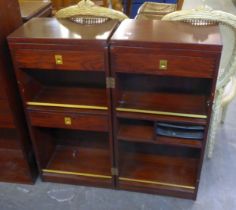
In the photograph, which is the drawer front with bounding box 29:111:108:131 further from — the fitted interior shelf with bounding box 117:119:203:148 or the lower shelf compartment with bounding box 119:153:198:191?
the lower shelf compartment with bounding box 119:153:198:191

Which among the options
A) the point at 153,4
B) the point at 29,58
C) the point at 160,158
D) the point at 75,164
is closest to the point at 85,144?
the point at 75,164

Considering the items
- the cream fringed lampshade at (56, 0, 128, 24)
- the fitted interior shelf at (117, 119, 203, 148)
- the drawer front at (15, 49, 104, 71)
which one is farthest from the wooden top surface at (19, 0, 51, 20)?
the fitted interior shelf at (117, 119, 203, 148)

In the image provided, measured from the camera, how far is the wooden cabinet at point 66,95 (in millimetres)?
1233

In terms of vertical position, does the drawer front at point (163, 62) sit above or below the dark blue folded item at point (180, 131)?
above

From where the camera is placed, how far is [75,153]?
5.89 feet

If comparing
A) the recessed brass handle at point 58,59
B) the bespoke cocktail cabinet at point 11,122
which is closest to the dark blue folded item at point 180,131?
the recessed brass handle at point 58,59

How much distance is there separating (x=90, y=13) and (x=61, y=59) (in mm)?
308

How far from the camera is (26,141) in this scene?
1592mm

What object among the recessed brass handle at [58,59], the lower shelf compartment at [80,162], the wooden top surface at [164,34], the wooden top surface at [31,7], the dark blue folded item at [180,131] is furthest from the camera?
the lower shelf compartment at [80,162]

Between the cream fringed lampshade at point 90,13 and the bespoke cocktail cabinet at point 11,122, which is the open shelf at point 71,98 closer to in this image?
the bespoke cocktail cabinet at point 11,122

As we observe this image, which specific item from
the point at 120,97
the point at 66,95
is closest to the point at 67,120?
the point at 66,95

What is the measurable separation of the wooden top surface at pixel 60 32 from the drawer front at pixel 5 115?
331 mm

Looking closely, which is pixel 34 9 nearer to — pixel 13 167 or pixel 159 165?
pixel 13 167

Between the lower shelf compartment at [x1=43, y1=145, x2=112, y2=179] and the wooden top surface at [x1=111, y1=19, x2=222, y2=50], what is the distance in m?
0.77
